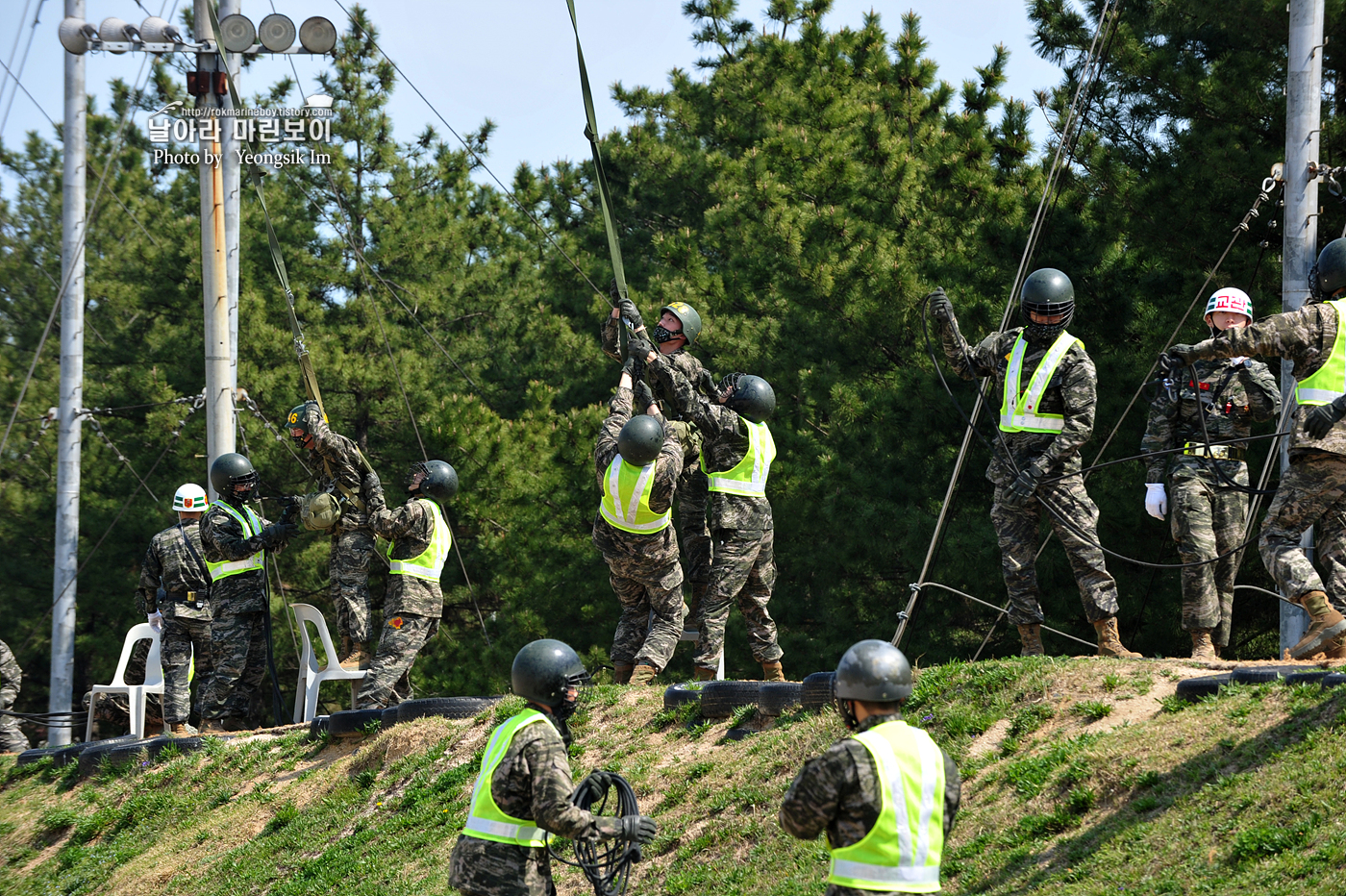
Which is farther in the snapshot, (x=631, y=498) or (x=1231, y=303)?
(x=631, y=498)

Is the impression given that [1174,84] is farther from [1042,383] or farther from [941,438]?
[1042,383]

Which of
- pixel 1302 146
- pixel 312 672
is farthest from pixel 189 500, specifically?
pixel 1302 146

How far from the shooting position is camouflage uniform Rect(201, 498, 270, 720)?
13242 mm

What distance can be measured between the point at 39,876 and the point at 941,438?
10.2 m

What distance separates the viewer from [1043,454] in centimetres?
911

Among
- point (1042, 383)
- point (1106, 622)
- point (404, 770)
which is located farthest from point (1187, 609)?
point (404, 770)

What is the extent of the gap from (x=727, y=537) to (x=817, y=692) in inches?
84.7

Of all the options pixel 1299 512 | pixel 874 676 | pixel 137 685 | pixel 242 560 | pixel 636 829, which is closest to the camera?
pixel 874 676

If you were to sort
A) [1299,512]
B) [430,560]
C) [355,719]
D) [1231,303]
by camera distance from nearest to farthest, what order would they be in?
[1299,512] → [1231,303] → [355,719] → [430,560]

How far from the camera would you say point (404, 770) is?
422 inches

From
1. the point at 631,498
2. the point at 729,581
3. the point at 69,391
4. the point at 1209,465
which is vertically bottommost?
the point at 729,581

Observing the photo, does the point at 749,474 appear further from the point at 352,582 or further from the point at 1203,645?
the point at 352,582

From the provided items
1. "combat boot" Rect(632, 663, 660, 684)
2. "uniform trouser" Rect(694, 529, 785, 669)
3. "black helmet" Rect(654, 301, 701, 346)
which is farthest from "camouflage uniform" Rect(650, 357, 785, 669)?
"black helmet" Rect(654, 301, 701, 346)

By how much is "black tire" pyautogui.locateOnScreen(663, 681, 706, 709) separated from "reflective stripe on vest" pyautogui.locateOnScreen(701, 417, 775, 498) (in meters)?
1.74
